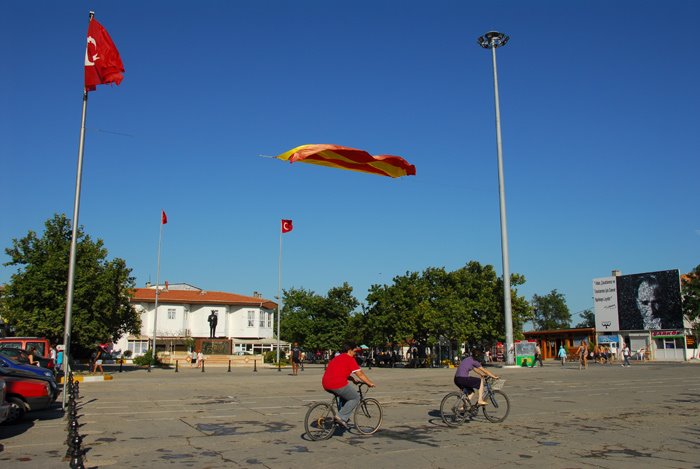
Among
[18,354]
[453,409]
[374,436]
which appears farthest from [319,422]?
[18,354]

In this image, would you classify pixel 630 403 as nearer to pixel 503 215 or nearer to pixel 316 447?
pixel 316 447

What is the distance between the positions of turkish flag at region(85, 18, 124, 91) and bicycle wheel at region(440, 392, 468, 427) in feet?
43.6

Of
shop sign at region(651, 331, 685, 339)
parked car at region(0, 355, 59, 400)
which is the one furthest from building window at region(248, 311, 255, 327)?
parked car at region(0, 355, 59, 400)

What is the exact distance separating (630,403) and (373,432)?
383 inches

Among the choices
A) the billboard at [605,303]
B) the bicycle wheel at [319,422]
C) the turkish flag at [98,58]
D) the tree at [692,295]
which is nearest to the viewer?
the bicycle wheel at [319,422]

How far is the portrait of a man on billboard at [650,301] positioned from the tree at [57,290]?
53138 millimetres

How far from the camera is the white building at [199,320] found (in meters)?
71.9

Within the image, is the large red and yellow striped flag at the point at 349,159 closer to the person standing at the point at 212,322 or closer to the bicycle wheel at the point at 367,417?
the bicycle wheel at the point at 367,417

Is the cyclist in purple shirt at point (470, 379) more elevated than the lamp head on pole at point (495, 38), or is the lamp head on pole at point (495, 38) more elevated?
the lamp head on pole at point (495, 38)

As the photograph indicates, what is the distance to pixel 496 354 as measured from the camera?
3142 inches

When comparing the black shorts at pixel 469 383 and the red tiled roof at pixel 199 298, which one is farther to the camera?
the red tiled roof at pixel 199 298

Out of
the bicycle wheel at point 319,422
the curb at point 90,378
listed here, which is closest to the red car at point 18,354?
the curb at point 90,378

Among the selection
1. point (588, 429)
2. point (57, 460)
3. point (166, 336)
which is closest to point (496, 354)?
point (166, 336)

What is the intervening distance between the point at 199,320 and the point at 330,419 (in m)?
66.2
